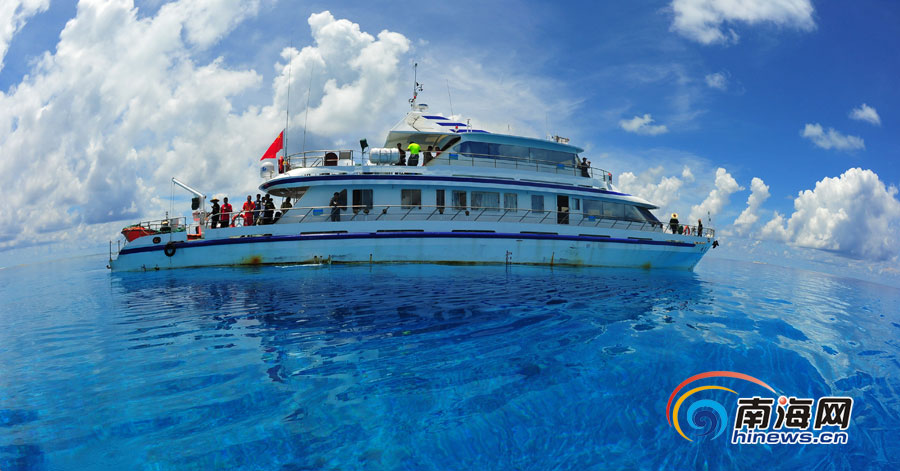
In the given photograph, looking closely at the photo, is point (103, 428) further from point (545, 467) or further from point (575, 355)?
point (575, 355)

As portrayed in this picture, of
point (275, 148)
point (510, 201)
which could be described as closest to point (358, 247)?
point (275, 148)

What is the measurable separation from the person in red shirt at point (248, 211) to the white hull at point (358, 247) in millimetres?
529

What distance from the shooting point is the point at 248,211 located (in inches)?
648

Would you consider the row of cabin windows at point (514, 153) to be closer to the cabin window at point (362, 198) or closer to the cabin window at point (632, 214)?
the cabin window at point (632, 214)

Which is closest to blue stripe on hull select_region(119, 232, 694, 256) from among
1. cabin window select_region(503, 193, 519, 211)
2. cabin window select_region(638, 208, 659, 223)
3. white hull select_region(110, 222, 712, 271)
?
white hull select_region(110, 222, 712, 271)

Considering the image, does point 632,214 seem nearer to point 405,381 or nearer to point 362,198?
point 362,198

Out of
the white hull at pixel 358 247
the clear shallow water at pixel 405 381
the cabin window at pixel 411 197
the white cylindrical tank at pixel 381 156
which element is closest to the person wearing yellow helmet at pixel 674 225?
the white hull at pixel 358 247

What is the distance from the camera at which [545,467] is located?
11.5 feet

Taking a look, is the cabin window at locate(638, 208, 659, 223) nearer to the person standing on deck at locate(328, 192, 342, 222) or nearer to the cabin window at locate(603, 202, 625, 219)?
the cabin window at locate(603, 202, 625, 219)

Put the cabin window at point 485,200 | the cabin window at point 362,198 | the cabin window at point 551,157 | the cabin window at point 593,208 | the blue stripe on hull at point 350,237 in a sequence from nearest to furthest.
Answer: the blue stripe on hull at point 350,237 < the cabin window at point 362,198 < the cabin window at point 485,200 < the cabin window at point 593,208 < the cabin window at point 551,157

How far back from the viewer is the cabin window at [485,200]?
18828 mm

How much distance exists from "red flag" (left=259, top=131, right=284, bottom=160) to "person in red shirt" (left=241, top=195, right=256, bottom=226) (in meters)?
2.60

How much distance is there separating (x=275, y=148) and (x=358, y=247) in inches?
277

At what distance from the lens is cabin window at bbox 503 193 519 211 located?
62.8 ft
